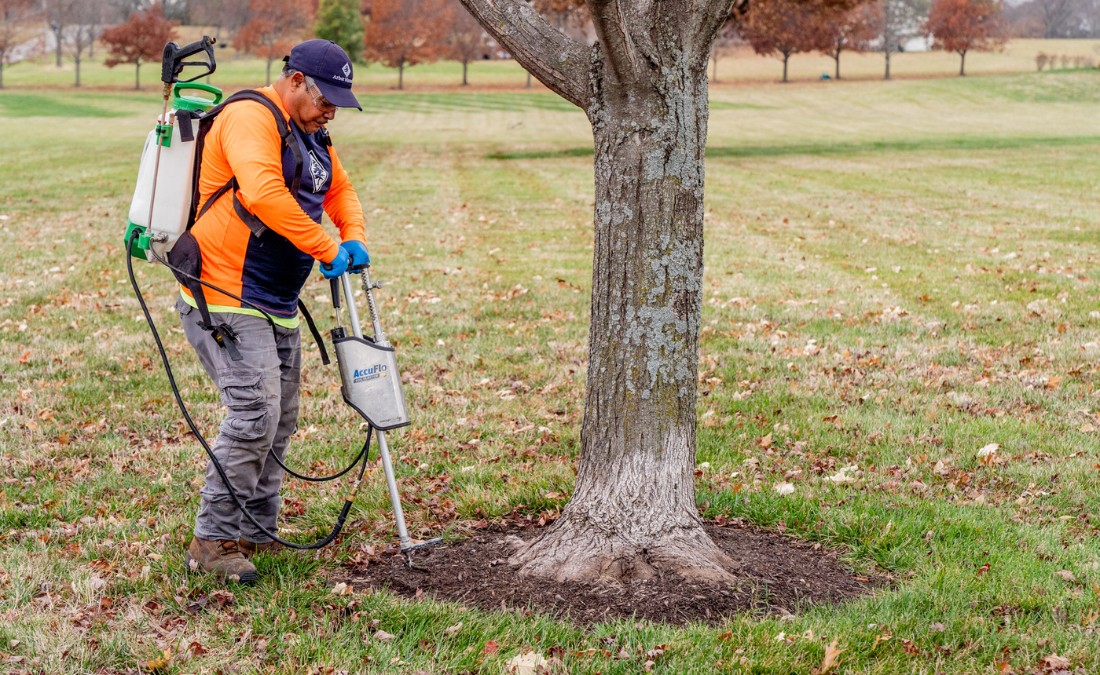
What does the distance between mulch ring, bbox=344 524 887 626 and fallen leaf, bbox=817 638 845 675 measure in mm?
406

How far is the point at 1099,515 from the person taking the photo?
5.05m

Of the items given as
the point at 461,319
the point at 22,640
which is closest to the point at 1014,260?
the point at 461,319

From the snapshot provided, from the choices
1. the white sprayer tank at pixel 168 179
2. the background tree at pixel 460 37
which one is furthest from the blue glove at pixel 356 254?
the background tree at pixel 460 37

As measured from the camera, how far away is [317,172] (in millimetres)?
4461

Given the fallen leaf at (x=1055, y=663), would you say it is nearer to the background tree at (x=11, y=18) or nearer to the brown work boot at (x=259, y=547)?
the brown work boot at (x=259, y=547)

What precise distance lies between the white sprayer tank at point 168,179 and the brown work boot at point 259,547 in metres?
1.31

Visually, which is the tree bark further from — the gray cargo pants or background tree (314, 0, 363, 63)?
background tree (314, 0, 363, 63)

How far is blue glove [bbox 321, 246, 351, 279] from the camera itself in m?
4.21

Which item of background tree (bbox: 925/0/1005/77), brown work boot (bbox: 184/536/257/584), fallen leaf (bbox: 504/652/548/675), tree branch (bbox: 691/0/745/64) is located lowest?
fallen leaf (bbox: 504/652/548/675)

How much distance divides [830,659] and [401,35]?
72445 mm

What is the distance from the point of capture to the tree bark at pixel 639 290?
4023 mm

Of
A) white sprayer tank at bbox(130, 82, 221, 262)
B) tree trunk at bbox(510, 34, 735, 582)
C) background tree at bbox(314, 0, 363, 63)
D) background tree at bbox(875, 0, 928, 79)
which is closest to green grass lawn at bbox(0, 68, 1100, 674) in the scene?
tree trunk at bbox(510, 34, 735, 582)

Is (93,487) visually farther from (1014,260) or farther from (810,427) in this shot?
(1014,260)

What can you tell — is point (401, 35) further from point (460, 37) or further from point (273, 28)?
point (273, 28)
